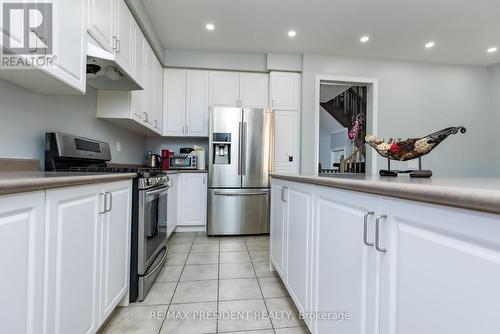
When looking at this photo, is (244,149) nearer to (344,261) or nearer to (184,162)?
(184,162)

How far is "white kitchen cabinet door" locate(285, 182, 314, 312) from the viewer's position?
1319mm

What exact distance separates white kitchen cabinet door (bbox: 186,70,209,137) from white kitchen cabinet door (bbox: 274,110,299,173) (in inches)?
43.2

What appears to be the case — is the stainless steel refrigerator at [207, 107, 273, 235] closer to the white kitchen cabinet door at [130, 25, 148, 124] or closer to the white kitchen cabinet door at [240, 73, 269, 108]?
the white kitchen cabinet door at [240, 73, 269, 108]

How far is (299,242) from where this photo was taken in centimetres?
146

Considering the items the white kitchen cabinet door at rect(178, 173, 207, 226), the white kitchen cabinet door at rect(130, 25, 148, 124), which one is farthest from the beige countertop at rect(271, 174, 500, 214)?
the white kitchen cabinet door at rect(178, 173, 207, 226)

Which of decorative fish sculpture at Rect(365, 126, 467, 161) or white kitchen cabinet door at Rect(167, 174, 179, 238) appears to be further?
white kitchen cabinet door at Rect(167, 174, 179, 238)

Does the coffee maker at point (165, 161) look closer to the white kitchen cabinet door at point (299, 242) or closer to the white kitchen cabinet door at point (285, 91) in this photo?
the white kitchen cabinet door at point (285, 91)

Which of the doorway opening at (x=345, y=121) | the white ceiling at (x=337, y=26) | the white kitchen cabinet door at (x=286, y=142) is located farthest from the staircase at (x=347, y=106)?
the white kitchen cabinet door at (x=286, y=142)

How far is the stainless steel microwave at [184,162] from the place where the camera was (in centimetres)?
373

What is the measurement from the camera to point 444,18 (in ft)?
9.41

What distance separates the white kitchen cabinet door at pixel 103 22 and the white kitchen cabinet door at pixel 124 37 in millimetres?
75

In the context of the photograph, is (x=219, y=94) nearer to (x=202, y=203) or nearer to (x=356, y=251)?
(x=202, y=203)

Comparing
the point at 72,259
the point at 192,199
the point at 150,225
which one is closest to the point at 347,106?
the point at 192,199

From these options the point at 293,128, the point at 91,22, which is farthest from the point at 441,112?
the point at 91,22
